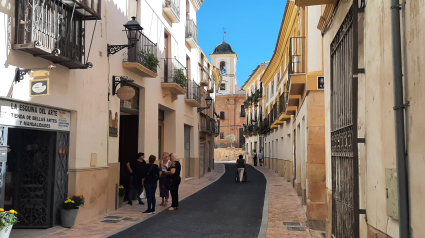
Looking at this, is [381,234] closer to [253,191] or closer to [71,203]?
[71,203]

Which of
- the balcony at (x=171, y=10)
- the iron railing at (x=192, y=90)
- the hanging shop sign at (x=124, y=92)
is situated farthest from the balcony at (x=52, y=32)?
the iron railing at (x=192, y=90)

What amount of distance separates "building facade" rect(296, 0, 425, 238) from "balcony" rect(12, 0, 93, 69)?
192 inches

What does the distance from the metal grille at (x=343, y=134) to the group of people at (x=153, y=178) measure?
646 cm

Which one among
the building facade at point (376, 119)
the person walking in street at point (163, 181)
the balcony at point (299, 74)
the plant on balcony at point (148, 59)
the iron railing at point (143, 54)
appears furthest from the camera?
the plant on balcony at point (148, 59)

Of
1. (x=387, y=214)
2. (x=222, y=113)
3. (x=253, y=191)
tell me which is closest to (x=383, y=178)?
(x=387, y=214)

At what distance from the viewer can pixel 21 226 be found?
908cm

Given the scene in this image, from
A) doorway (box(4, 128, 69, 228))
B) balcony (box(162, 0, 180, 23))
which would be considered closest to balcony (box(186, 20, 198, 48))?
balcony (box(162, 0, 180, 23))

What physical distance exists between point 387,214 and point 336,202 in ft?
7.85

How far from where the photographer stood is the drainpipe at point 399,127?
10.9 ft

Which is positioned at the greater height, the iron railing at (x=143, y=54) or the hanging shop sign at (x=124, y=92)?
the iron railing at (x=143, y=54)

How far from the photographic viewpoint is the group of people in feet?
39.1

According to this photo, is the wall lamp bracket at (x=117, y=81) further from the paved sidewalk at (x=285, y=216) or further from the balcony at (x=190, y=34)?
the balcony at (x=190, y=34)

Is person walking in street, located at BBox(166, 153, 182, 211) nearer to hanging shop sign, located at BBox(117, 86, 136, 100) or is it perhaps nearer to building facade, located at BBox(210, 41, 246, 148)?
hanging shop sign, located at BBox(117, 86, 136, 100)

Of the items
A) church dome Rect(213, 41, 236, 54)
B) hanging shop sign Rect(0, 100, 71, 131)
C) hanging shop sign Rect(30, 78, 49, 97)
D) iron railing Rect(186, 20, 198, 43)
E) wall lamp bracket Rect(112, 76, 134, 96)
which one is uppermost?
church dome Rect(213, 41, 236, 54)
